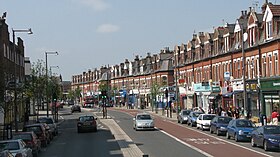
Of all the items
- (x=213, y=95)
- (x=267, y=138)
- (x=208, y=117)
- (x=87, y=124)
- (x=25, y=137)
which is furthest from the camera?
(x=213, y=95)

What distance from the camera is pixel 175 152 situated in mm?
27594

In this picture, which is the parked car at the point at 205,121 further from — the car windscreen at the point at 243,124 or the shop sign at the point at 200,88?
the shop sign at the point at 200,88

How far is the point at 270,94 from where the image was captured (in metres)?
50.2

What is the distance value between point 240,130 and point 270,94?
17865 mm

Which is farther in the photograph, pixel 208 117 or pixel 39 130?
pixel 208 117

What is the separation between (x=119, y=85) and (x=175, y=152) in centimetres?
11704

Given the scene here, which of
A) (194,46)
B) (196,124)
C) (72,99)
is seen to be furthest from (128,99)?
(196,124)

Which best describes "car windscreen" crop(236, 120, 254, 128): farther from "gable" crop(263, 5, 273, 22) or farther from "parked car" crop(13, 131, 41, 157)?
"gable" crop(263, 5, 273, 22)

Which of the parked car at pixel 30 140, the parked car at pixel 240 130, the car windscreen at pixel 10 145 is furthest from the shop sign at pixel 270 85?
the car windscreen at pixel 10 145

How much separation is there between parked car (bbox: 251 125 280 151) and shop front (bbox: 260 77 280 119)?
63.5ft

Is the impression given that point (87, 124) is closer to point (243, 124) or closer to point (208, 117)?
point (208, 117)

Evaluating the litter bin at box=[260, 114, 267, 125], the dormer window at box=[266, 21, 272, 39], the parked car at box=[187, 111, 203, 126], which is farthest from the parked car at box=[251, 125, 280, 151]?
the dormer window at box=[266, 21, 272, 39]

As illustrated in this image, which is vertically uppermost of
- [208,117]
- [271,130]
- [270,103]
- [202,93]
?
[202,93]

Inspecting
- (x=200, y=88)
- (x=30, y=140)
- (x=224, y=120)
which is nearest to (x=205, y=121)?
(x=224, y=120)
